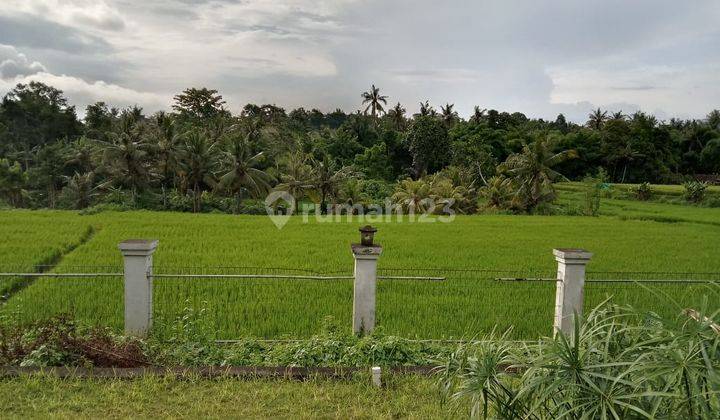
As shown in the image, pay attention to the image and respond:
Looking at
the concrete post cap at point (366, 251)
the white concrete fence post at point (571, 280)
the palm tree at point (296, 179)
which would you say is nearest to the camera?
the concrete post cap at point (366, 251)

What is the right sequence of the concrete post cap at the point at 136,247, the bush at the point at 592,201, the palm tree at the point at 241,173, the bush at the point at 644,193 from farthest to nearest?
the bush at the point at 644,193, the palm tree at the point at 241,173, the bush at the point at 592,201, the concrete post cap at the point at 136,247

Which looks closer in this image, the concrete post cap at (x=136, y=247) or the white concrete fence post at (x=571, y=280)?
the concrete post cap at (x=136, y=247)

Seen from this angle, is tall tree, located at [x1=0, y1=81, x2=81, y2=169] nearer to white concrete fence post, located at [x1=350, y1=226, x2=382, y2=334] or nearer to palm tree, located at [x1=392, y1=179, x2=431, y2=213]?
palm tree, located at [x1=392, y1=179, x2=431, y2=213]

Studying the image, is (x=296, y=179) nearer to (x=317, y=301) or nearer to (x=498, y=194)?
(x=498, y=194)

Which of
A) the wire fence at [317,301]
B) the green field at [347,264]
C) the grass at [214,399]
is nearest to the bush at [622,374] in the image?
the green field at [347,264]

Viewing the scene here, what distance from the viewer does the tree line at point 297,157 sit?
23781 millimetres

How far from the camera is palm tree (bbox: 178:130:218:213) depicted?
24.3 metres

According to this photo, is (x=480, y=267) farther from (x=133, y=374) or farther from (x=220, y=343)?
(x=133, y=374)

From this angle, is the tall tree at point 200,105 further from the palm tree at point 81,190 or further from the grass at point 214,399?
the grass at point 214,399

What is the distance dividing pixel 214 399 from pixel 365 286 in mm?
1929

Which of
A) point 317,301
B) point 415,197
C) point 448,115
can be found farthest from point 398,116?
point 317,301

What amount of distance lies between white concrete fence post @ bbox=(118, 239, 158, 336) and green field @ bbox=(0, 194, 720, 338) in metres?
0.58

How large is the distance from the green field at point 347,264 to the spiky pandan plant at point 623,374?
39 centimetres

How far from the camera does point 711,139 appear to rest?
39.3 m
